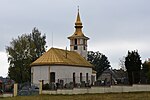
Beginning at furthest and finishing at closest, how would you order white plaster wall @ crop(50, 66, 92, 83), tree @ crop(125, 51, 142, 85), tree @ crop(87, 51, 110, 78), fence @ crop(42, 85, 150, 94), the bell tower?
tree @ crop(87, 51, 110, 78)
the bell tower
white plaster wall @ crop(50, 66, 92, 83)
tree @ crop(125, 51, 142, 85)
fence @ crop(42, 85, 150, 94)

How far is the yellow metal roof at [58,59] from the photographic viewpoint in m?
60.9

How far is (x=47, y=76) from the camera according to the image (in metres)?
60.2

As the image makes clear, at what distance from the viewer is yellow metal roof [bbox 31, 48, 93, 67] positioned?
60.9 metres

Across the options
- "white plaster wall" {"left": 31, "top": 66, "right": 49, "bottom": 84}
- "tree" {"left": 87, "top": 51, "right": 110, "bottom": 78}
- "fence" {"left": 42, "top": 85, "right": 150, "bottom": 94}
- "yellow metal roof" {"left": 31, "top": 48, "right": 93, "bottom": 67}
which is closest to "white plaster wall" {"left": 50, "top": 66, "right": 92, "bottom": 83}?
"yellow metal roof" {"left": 31, "top": 48, "right": 93, "bottom": 67}

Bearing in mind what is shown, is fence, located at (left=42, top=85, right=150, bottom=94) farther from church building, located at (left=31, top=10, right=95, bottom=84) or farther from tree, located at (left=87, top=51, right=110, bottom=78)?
tree, located at (left=87, top=51, right=110, bottom=78)

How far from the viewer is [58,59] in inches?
2418

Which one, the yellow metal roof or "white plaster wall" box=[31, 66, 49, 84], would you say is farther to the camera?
the yellow metal roof

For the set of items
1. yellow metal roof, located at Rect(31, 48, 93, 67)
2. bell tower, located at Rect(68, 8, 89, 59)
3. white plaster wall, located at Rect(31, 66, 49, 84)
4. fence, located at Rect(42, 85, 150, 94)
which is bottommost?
fence, located at Rect(42, 85, 150, 94)

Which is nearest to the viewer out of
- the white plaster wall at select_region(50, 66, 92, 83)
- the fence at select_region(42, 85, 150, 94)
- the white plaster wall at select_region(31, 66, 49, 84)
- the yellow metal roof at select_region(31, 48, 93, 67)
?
the fence at select_region(42, 85, 150, 94)

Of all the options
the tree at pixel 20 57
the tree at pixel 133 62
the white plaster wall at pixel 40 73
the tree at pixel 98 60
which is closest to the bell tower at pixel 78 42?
the tree at pixel 20 57

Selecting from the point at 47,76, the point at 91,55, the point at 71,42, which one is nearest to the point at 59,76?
the point at 47,76

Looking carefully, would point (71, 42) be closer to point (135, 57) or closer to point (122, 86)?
point (135, 57)

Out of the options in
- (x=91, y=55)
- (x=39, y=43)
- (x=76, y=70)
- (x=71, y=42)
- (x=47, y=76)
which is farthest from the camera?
(x=91, y=55)

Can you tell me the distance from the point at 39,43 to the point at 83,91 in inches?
1720
